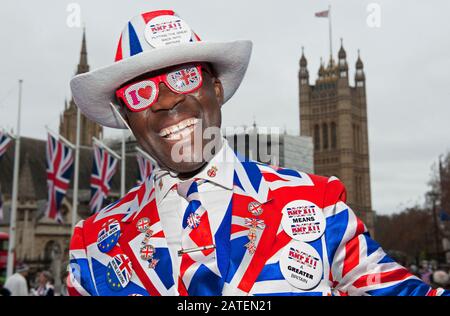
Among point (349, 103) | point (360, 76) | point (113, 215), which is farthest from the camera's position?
point (360, 76)

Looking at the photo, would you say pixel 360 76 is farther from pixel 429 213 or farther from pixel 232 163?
pixel 232 163

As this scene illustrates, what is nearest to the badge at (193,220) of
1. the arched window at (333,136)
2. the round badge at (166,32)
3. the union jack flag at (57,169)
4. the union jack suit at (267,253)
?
the union jack suit at (267,253)

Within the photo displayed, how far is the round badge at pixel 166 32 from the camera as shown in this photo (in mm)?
2367

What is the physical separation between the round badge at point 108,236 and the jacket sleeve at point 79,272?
0.11 meters

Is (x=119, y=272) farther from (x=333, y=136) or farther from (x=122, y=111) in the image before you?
(x=333, y=136)

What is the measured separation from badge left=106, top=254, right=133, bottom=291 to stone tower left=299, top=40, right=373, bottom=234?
85.6 metres

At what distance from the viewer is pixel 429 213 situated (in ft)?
152

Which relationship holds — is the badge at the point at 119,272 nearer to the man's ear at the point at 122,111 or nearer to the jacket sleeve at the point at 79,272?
the jacket sleeve at the point at 79,272

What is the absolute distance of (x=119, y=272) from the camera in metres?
2.31

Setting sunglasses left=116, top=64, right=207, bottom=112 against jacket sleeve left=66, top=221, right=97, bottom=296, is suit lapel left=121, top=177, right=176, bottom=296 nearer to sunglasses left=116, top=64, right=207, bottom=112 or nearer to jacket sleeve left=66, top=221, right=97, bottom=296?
jacket sleeve left=66, top=221, right=97, bottom=296

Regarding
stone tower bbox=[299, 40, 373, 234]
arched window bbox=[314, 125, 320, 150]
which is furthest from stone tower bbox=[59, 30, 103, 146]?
arched window bbox=[314, 125, 320, 150]

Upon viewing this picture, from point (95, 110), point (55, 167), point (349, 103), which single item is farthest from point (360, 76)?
point (95, 110)
